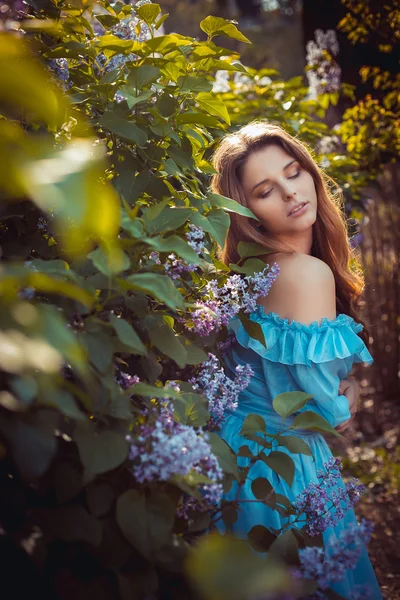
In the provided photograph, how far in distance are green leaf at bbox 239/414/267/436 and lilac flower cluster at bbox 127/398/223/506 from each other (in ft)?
0.41

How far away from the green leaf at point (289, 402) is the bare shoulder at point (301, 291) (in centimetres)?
57

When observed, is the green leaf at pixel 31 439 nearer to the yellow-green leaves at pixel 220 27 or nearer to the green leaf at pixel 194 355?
the green leaf at pixel 194 355

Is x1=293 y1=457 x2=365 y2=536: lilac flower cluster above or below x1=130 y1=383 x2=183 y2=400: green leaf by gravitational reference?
below

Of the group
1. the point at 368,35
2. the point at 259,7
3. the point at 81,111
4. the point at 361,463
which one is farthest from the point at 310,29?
the point at 259,7

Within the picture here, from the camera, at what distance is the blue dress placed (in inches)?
64.0

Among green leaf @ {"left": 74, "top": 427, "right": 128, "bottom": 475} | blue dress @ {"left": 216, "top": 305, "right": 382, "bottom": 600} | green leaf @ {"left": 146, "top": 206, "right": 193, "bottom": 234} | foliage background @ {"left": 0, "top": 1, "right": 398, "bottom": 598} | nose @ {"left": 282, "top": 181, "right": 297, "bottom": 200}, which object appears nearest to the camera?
foliage background @ {"left": 0, "top": 1, "right": 398, "bottom": 598}

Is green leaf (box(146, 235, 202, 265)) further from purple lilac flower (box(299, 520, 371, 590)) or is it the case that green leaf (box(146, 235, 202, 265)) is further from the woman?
the woman

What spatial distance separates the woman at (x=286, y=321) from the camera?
1.65 m

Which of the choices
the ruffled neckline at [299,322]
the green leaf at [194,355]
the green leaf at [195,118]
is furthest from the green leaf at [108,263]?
the ruffled neckline at [299,322]

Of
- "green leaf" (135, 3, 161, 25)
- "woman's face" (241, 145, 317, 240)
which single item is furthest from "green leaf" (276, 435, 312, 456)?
"green leaf" (135, 3, 161, 25)

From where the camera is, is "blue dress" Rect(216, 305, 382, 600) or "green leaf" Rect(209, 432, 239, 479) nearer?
"green leaf" Rect(209, 432, 239, 479)

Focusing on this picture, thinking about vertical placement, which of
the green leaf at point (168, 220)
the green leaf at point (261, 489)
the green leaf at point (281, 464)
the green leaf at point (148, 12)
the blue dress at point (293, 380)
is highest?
the green leaf at point (148, 12)

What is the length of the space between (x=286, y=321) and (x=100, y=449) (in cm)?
97

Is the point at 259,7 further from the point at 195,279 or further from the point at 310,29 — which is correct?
the point at 195,279
